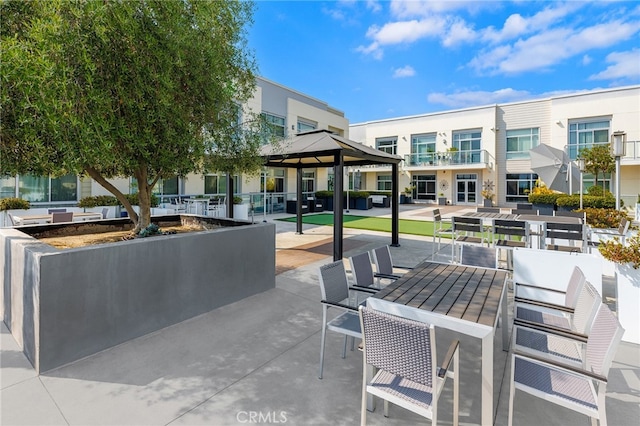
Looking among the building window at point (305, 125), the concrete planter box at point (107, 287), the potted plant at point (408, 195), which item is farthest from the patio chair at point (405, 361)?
the potted plant at point (408, 195)

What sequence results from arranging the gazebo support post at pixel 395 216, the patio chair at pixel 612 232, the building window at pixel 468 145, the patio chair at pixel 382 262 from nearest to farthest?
the patio chair at pixel 382 262
the patio chair at pixel 612 232
the gazebo support post at pixel 395 216
the building window at pixel 468 145

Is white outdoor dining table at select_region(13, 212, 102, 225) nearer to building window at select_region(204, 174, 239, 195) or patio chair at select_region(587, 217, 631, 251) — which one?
building window at select_region(204, 174, 239, 195)

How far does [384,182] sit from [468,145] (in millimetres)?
Answer: 8441

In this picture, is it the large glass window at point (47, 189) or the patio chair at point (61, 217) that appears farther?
the large glass window at point (47, 189)

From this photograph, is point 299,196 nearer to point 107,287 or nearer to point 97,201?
point 97,201

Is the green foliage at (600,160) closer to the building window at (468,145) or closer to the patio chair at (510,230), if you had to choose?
the building window at (468,145)

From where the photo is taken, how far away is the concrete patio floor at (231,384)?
238cm

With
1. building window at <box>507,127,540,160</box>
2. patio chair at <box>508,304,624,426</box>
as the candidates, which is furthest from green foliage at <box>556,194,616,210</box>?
patio chair at <box>508,304,624,426</box>

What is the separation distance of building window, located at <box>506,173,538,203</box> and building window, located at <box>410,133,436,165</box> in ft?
21.9

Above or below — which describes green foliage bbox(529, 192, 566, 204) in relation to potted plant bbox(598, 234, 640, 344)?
above

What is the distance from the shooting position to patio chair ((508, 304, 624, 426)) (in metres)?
1.82

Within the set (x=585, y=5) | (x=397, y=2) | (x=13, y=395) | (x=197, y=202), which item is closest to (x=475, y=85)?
(x=585, y=5)

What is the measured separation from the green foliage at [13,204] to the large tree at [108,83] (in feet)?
26.4

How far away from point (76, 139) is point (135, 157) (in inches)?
31.4
